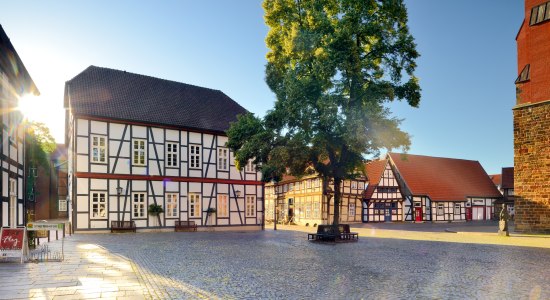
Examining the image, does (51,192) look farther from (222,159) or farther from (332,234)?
(332,234)

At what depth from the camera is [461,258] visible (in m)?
14.7

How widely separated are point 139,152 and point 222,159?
618 centimetres

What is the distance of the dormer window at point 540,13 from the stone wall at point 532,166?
501 centimetres

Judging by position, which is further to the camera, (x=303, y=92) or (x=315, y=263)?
(x=303, y=92)

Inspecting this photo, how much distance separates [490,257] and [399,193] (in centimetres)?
3062

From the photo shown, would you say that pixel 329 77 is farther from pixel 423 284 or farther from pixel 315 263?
pixel 423 284

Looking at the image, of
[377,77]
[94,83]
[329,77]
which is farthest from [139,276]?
[94,83]

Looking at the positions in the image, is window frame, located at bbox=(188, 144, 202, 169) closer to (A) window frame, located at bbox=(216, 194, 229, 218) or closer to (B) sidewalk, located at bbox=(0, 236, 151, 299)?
(A) window frame, located at bbox=(216, 194, 229, 218)

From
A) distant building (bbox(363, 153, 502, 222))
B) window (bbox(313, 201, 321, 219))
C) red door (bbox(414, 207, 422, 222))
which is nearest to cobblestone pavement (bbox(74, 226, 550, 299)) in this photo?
window (bbox(313, 201, 321, 219))

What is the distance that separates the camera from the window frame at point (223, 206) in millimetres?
31094

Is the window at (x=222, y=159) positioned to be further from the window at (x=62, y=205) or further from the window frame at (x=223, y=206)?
the window at (x=62, y=205)

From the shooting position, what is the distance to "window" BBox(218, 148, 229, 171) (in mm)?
31547

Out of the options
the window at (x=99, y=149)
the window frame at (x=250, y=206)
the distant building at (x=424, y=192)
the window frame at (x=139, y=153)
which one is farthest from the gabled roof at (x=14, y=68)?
the distant building at (x=424, y=192)

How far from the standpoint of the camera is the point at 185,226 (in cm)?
2905
